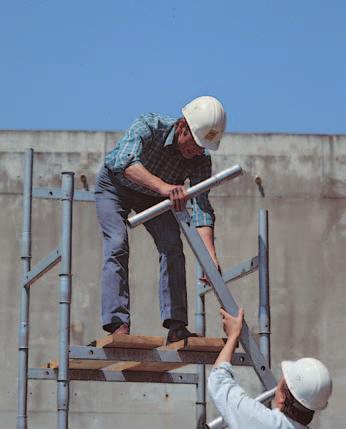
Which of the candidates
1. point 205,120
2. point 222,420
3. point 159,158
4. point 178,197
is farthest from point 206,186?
point 222,420

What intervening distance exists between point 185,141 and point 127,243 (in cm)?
77

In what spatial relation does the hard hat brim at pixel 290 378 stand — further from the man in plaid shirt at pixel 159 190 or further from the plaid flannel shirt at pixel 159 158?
the plaid flannel shirt at pixel 159 158

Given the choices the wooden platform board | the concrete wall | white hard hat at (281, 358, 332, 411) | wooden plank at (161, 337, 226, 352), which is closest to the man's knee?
the wooden platform board

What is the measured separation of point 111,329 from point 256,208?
8169mm

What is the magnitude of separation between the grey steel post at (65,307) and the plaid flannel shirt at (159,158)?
35cm

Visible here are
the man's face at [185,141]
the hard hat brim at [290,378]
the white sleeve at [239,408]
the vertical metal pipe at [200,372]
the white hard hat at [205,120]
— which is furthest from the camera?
the vertical metal pipe at [200,372]

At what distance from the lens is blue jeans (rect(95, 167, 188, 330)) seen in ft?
24.9

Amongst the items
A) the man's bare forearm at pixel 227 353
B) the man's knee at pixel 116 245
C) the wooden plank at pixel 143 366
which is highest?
the man's knee at pixel 116 245

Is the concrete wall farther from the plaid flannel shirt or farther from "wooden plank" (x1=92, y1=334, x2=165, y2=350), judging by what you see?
"wooden plank" (x1=92, y1=334, x2=165, y2=350)

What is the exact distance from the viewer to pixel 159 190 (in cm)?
694

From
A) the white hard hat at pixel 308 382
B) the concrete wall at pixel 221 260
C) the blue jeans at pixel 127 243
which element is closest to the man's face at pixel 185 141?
the blue jeans at pixel 127 243

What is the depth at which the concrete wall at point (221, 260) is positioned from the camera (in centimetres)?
1477

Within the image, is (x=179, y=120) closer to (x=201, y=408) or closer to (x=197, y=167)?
(x=197, y=167)

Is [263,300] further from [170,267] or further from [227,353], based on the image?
[227,353]
